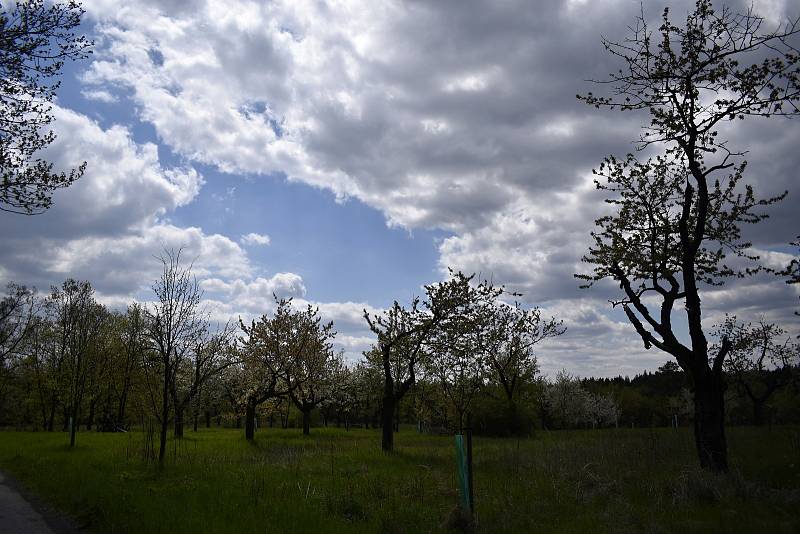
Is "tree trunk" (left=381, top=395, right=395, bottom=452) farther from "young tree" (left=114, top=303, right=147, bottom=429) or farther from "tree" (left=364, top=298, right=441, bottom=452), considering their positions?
"young tree" (left=114, top=303, right=147, bottom=429)

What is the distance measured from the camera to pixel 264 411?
4138 centimetres

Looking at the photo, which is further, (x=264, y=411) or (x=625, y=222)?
(x=264, y=411)

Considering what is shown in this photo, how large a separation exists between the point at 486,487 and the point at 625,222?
10360 millimetres

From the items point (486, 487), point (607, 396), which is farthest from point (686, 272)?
point (607, 396)

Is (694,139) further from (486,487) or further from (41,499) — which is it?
(41,499)

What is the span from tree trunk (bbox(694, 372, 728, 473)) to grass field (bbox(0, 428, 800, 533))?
0.55 m

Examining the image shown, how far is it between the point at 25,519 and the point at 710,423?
17382 millimetres

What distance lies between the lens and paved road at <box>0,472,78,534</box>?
408 inches

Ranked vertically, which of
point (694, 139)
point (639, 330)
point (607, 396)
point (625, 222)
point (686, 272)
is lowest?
point (607, 396)

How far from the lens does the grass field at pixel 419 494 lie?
967 centimetres

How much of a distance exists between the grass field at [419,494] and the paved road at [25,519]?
45 cm

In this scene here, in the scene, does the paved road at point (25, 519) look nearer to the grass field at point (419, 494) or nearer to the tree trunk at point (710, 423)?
the grass field at point (419, 494)

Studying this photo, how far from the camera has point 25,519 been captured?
1135cm

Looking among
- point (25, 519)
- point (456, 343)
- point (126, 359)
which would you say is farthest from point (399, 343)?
point (126, 359)
